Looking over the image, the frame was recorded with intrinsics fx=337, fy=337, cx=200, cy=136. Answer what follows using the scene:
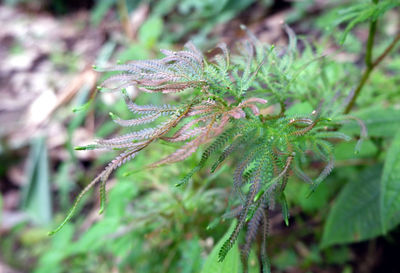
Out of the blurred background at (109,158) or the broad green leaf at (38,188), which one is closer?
the blurred background at (109,158)

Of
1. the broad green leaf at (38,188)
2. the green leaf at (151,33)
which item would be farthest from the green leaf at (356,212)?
the broad green leaf at (38,188)

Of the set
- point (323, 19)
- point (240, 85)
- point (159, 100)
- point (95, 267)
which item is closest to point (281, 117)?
point (240, 85)

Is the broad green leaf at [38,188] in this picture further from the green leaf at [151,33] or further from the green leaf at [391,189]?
the green leaf at [391,189]

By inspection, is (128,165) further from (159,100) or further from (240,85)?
(240,85)

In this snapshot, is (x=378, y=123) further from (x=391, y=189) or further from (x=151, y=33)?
(x=151, y=33)

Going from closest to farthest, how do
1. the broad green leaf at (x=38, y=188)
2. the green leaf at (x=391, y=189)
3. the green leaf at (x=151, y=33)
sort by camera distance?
the green leaf at (x=391, y=189)
the green leaf at (x=151, y=33)
the broad green leaf at (x=38, y=188)

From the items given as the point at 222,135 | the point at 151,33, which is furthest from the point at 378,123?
the point at 151,33

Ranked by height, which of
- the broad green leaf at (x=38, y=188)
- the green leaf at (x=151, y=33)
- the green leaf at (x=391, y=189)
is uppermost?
the green leaf at (x=151, y=33)

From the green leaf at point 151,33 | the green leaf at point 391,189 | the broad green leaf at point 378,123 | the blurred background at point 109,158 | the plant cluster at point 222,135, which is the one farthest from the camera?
the green leaf at point 151,33
